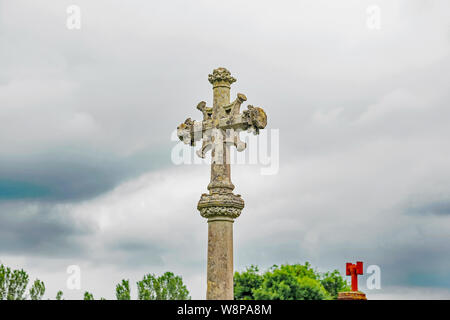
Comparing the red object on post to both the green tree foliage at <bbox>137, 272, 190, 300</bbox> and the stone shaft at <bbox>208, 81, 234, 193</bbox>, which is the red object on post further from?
the green tree foliage at <bbox>137, 272, 190, 300</bbox>

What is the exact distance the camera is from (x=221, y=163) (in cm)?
1283

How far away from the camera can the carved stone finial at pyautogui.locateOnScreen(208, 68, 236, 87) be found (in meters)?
13.2

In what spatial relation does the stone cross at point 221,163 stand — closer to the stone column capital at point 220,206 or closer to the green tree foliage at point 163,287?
the stone column capital at point 220,206

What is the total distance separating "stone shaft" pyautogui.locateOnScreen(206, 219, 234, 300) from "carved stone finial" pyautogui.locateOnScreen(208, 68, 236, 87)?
113 inches

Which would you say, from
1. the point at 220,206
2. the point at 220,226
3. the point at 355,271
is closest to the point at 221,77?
the point at 220,206

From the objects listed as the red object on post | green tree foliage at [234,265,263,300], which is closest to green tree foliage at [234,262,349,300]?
green tree foliage at [234,265,263,300]

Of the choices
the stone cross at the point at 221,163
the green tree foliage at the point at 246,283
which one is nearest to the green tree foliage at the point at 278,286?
the green tree foliage at the point at 246,283

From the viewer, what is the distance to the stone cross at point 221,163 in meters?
12.3

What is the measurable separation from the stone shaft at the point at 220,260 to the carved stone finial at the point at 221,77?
2858 mm

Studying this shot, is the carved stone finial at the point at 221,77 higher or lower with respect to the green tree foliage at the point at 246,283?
higher
